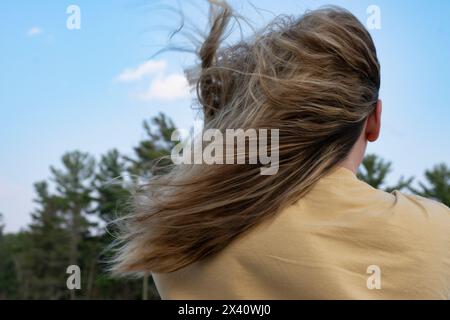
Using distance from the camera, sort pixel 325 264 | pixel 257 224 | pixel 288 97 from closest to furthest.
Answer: pixel 325 264 < pixel 257 224 < pixel 288 97

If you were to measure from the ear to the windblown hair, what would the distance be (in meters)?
0.03

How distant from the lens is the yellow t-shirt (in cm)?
152

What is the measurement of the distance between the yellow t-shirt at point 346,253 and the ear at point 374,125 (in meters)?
0.37

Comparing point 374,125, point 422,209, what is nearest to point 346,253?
point 422,209

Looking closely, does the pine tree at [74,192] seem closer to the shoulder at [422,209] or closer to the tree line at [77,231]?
the tree line at [77,231]

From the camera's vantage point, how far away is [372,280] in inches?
61.0

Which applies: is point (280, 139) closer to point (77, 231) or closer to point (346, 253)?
point (346, 253)

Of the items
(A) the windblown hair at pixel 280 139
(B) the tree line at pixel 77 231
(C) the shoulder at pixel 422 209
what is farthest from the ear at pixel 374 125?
(B) the tree line at pixel 77 231

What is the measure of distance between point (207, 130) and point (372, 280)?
0.81m

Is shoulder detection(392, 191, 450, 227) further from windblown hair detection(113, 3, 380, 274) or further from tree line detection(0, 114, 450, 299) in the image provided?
tree line detection(0, 114, 450, 299)

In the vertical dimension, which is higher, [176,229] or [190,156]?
[190,156]

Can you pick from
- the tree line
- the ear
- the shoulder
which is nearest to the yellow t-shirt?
the shoulder

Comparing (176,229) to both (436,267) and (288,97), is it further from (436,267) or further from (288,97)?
(436,267)
